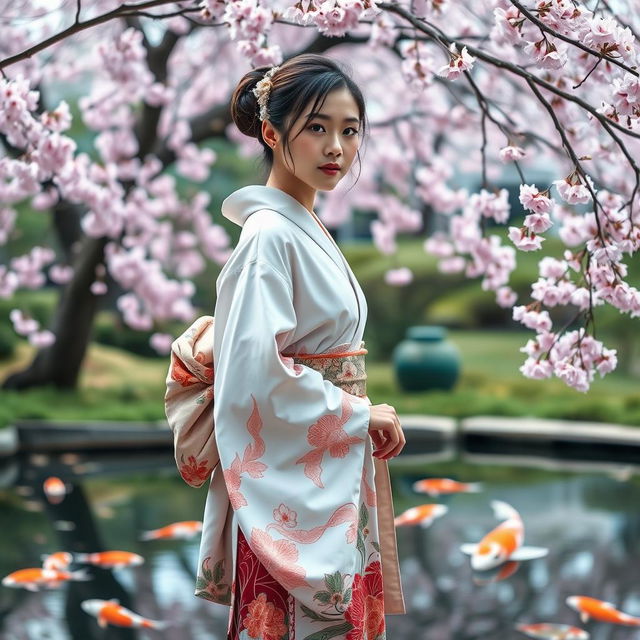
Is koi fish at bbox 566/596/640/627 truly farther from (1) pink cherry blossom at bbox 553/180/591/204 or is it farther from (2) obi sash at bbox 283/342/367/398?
(2) obi sash at bbox 283/342/367/398

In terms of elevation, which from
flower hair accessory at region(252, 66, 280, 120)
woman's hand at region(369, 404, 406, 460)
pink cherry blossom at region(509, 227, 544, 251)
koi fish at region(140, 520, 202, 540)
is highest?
flower hair accessory at region(252, 66, 280, 120)

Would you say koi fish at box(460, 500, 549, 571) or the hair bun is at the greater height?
the hair bun

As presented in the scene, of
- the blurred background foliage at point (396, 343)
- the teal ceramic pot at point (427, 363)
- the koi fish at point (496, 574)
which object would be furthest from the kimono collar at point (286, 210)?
the teal ceramic pot at point (427, 363)

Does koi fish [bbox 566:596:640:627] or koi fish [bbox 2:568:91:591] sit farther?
koi fish [bbox 2:568:91:591]

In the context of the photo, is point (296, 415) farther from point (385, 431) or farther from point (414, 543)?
point (414, 543)

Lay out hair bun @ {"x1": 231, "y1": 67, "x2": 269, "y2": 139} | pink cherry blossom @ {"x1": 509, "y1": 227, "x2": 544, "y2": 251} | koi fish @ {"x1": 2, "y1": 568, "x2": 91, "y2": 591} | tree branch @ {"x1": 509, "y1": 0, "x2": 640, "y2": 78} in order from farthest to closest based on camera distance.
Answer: koi fish @ {"x1": 2, "y1": 568, "x2": 91, "y2": 591}, pink cherry blossom @ {"x1": 509, "y1": 227, "x2": 544, "y2": 251}, tree branch @ {"x1": 509, "y1": 0, "x2": 640, "y2": 78}, hair bun @ {"x1": 231, "y1": 67, "x2": 269, "y2": 139}

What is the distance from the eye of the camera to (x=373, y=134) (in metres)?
7.98

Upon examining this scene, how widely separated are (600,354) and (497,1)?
37.6 inches

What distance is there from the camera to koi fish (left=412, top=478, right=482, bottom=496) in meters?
5.81

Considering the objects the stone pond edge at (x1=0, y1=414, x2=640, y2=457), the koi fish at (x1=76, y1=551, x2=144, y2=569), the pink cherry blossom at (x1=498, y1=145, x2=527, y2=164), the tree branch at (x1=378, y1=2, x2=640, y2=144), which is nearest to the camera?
the tree branch at (x1=378, y1=2, x2=640, y2=144)

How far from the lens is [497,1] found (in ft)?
8.18

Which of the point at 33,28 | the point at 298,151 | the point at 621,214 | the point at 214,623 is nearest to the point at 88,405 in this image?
the point at 33,28

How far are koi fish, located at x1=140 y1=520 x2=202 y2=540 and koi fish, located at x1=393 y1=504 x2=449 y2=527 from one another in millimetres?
953

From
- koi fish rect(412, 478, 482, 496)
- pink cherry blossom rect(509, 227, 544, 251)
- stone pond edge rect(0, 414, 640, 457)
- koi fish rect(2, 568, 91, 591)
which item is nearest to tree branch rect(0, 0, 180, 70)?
pink cherry blossom rect(509, 227, 544, 251)
